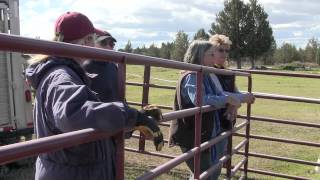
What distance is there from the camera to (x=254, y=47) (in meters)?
75.3

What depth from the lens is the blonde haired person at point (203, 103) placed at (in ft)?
12.8

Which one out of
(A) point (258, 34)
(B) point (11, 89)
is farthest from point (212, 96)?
(A) point (258, 34)

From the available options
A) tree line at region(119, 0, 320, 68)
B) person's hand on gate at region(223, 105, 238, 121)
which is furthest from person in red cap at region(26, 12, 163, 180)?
tree line at region(119, 0, 320, 68)

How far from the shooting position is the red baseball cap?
91.5 inches

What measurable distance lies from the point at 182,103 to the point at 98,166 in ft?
5.70

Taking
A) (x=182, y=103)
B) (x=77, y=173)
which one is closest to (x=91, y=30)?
(x=77, y=173)

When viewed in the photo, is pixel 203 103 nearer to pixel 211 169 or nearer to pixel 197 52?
pixel 197 52

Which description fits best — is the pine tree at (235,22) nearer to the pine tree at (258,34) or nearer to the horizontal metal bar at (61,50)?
the pine tree at (258,34)

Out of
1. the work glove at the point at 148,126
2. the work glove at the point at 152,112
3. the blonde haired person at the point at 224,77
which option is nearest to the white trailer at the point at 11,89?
the blonde haired person at the point at 224,77

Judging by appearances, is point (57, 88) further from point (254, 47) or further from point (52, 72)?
point (254, 47)

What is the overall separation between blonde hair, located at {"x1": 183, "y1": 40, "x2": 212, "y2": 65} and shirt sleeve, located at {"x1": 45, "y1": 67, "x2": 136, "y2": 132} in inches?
81.4

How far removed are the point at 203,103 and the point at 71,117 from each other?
2119mm

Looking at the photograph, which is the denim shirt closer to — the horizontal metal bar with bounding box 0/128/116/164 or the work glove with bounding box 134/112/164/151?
the work glove with bounding box 134/112/164/151

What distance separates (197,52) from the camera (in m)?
4.14
